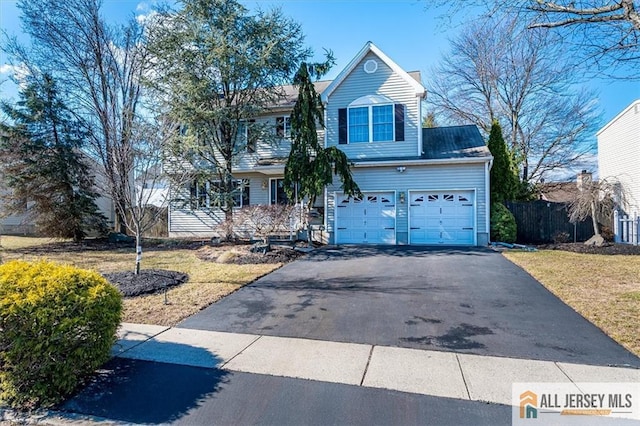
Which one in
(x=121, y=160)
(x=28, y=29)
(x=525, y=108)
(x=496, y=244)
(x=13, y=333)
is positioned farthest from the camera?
(x=525, y=108)

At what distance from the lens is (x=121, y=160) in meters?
7.13

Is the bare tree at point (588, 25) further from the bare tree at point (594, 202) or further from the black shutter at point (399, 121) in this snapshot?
the bare tree at point (594, 202)

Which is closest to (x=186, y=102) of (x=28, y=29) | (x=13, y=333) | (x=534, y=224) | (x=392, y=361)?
(x=28, y=29)

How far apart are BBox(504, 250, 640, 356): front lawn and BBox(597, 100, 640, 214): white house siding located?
16.8 feet

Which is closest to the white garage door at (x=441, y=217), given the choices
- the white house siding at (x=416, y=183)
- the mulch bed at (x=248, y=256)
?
the white house siding at (x=416, y=183)

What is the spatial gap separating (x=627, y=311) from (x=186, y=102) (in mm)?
14447

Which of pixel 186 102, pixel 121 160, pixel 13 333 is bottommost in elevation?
pixel 13 333

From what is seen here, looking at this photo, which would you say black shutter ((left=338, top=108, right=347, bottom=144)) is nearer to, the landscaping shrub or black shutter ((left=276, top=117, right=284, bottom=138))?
black shutter ((left=276, top=117, right=284, bottom=138))

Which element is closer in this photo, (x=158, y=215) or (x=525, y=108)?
(x=158, y=215)

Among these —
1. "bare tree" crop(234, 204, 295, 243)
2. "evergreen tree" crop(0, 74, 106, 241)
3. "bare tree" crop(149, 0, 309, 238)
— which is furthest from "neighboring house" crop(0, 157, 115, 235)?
"bare tree" crop(234, 204, 295, 243)

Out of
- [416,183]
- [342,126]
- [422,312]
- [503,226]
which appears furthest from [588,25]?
[342,126]

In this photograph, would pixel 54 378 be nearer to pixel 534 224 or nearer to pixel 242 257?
pixel 242 257

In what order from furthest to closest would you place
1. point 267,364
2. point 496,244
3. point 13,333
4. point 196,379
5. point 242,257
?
point 496,244 → point 242,257 → point 267,364 → point 196,379 → point 13,333

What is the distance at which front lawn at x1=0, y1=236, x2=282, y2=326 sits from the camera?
5733 millimetres
